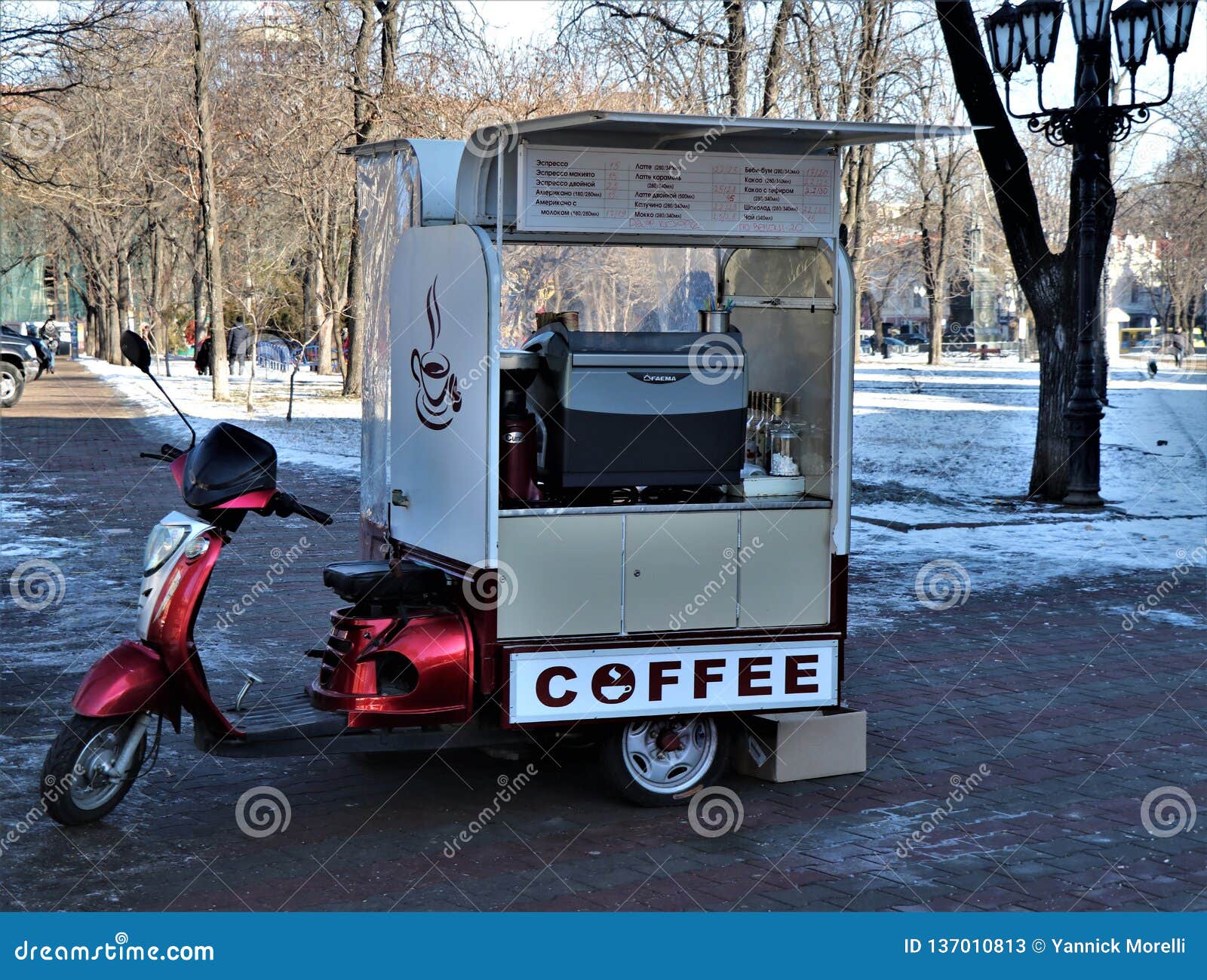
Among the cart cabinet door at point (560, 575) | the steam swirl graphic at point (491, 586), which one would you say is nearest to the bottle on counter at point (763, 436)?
the cart cabinet door at point (560, 575)

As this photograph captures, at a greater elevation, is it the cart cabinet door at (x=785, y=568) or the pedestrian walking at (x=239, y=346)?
the pedestrian walking at (x=239, y=346)

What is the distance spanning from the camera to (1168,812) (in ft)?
17.8

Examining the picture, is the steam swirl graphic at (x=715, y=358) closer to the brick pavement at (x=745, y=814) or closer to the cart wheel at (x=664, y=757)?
the cart wheel at (x=664, y=757)

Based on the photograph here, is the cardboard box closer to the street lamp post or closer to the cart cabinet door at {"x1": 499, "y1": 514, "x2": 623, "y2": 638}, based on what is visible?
the cart cabinet door at {"x1": 499, "y1": 514, "x2": 623, "y2": 638}

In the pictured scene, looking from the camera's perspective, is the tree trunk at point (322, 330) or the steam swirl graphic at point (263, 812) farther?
the tree trunk at point (322, 330)

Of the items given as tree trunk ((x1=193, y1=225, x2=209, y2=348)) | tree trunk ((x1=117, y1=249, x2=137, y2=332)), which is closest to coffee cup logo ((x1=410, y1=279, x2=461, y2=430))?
tree trunk ((x1=193, y1=225, x2=209, y2=348))

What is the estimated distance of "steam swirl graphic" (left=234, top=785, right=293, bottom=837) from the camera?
5.16 m

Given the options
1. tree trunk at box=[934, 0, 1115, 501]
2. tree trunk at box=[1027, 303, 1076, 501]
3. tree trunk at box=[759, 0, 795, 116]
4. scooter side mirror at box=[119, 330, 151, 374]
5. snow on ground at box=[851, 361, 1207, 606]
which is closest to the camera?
scooter side mirror at box=[119, 330, 151, 374]

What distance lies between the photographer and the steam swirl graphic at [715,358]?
541cm

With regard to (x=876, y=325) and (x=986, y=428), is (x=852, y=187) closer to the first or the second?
(x=986, y=428)

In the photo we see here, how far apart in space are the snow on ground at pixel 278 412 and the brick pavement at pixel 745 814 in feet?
21.7

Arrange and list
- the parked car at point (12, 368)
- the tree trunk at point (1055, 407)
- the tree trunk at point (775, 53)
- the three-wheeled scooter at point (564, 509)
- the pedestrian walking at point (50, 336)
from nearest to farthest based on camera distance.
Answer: the three-wheeled scooter at point (564, 509)
the tree trunk at point (1055, 407)
the tree trunk at point (775, 53)
the parked car at point (12, 368)
the pedestrian walking at point (50, 336)

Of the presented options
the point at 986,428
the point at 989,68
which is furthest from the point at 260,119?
the point at 989,68

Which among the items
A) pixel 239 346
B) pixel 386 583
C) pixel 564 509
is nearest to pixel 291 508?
pixel 386 583
